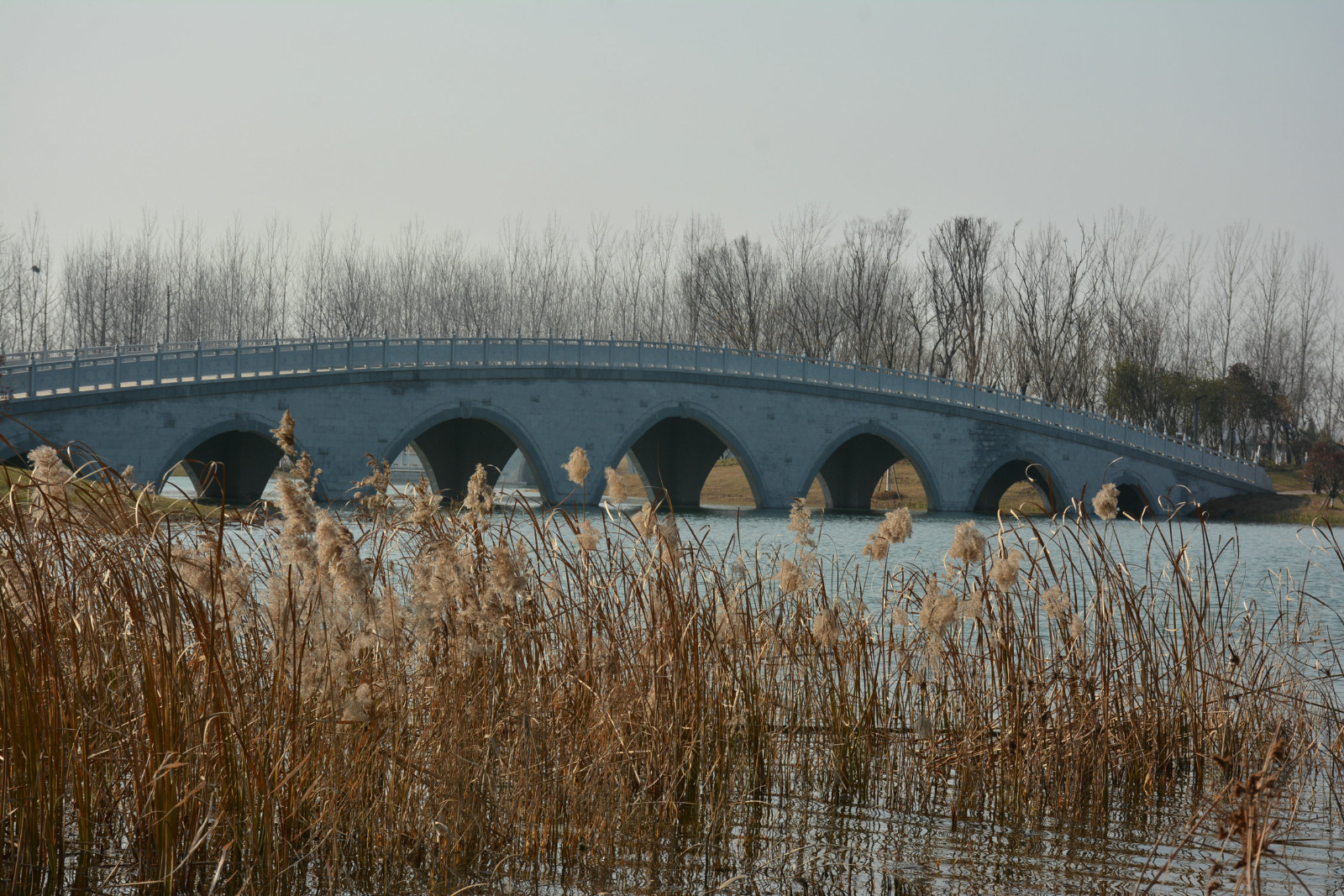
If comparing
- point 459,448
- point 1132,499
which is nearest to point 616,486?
point 459,448

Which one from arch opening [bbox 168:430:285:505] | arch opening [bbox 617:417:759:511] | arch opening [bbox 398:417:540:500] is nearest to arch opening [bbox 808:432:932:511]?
arch opening [bbox 617:417:759:511]

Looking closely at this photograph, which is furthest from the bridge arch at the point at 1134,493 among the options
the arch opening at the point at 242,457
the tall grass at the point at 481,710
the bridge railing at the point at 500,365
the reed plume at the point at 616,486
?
the reed plume at the point at 616,486

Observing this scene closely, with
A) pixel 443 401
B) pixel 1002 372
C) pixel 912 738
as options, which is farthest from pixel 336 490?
pixel 1002 372

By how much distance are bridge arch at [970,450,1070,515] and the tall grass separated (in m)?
26.5

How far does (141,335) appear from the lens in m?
43.1

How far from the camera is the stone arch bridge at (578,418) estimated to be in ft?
70.7

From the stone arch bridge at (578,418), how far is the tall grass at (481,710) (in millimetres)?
15913

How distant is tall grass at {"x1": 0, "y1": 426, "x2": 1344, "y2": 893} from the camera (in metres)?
2.67

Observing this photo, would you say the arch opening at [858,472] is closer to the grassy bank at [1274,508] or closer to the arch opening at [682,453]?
the arch opening at [682,453]

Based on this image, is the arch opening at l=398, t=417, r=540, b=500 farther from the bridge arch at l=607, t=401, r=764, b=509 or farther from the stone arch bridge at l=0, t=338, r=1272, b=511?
the bridge arch at l=607, t=401, r=764, b=509

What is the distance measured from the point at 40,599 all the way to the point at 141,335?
44628mm

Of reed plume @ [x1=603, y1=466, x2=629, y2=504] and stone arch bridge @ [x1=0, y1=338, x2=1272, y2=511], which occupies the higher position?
stone arch bridge @ [x1=0, y1=338, x2=1272, y2=511]

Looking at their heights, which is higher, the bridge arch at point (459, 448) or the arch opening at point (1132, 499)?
the bridge arch at point (459, 448)

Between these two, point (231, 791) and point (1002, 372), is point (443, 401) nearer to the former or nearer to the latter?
point (231, 791)
